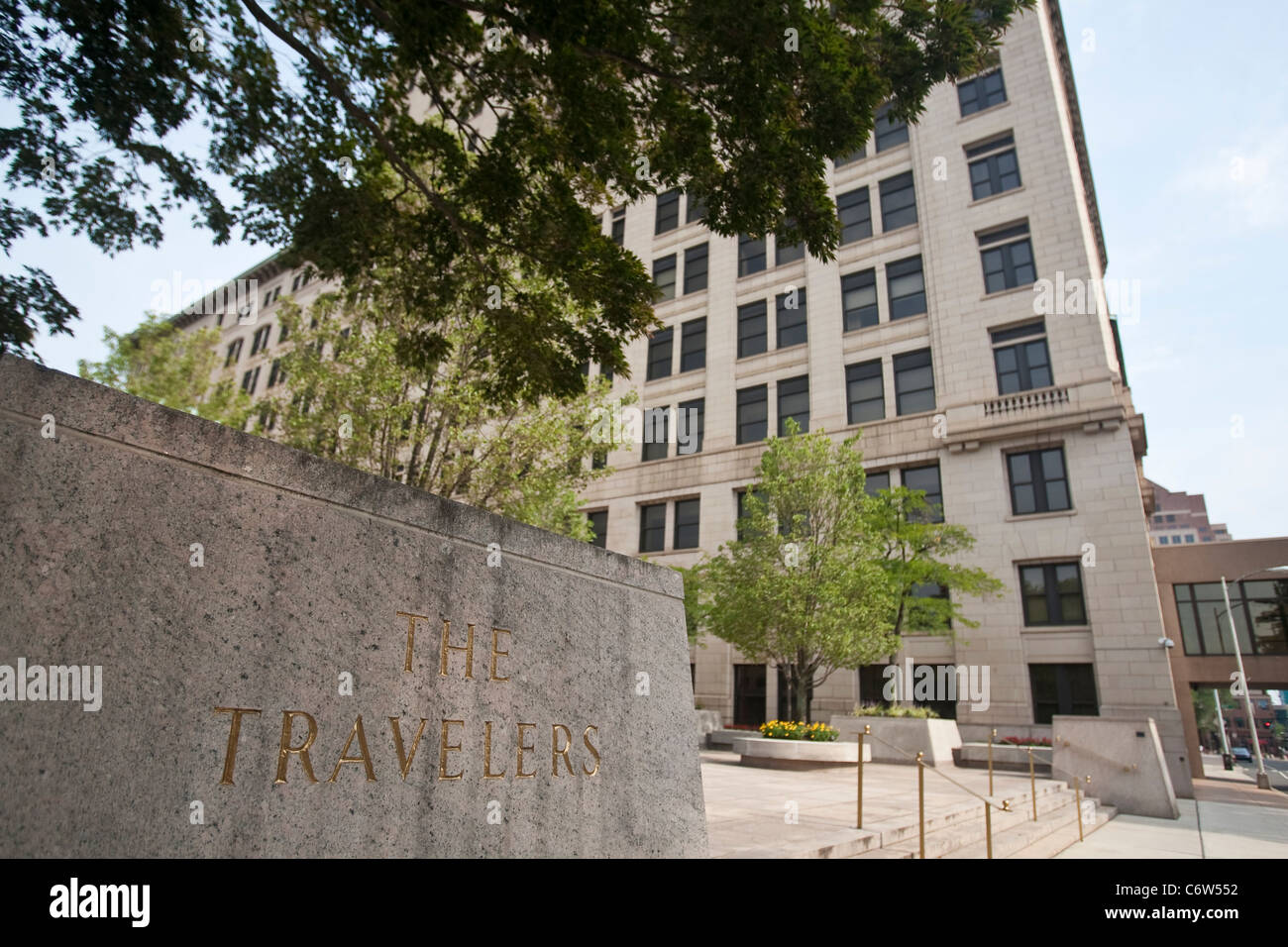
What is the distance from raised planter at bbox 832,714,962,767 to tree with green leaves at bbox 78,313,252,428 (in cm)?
2203

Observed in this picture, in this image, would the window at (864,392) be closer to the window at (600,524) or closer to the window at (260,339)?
the window at (600,524)

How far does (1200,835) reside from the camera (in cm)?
1242

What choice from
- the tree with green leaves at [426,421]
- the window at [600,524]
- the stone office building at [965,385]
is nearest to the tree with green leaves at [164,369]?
the stone office building at [965,385]

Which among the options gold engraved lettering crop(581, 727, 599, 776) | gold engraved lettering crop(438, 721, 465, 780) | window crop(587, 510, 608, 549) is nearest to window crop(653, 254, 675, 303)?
window crop(587, 510, 608, 549)

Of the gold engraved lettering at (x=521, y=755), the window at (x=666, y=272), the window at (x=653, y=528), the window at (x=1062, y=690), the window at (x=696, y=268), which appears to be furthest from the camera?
the window at (x=666, y=272)

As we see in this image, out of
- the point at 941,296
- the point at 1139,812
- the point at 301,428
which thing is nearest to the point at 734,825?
the point at 1139,812

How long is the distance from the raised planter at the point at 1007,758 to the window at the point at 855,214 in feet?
69.7

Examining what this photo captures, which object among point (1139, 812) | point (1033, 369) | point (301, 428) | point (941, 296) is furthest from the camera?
point (941, 296)

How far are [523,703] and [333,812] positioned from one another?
1.18 meters

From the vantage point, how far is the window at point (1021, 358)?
84.8ft

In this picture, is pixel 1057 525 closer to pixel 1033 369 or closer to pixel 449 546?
pixel 1033 369

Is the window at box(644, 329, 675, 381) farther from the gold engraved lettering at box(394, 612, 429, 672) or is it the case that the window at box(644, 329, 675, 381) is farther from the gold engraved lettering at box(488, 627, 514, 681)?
the gold engraved lettering at box(394, 612, 429, 672)

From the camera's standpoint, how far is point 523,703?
13.6 feet

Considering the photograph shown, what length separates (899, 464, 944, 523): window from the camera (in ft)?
86.4
